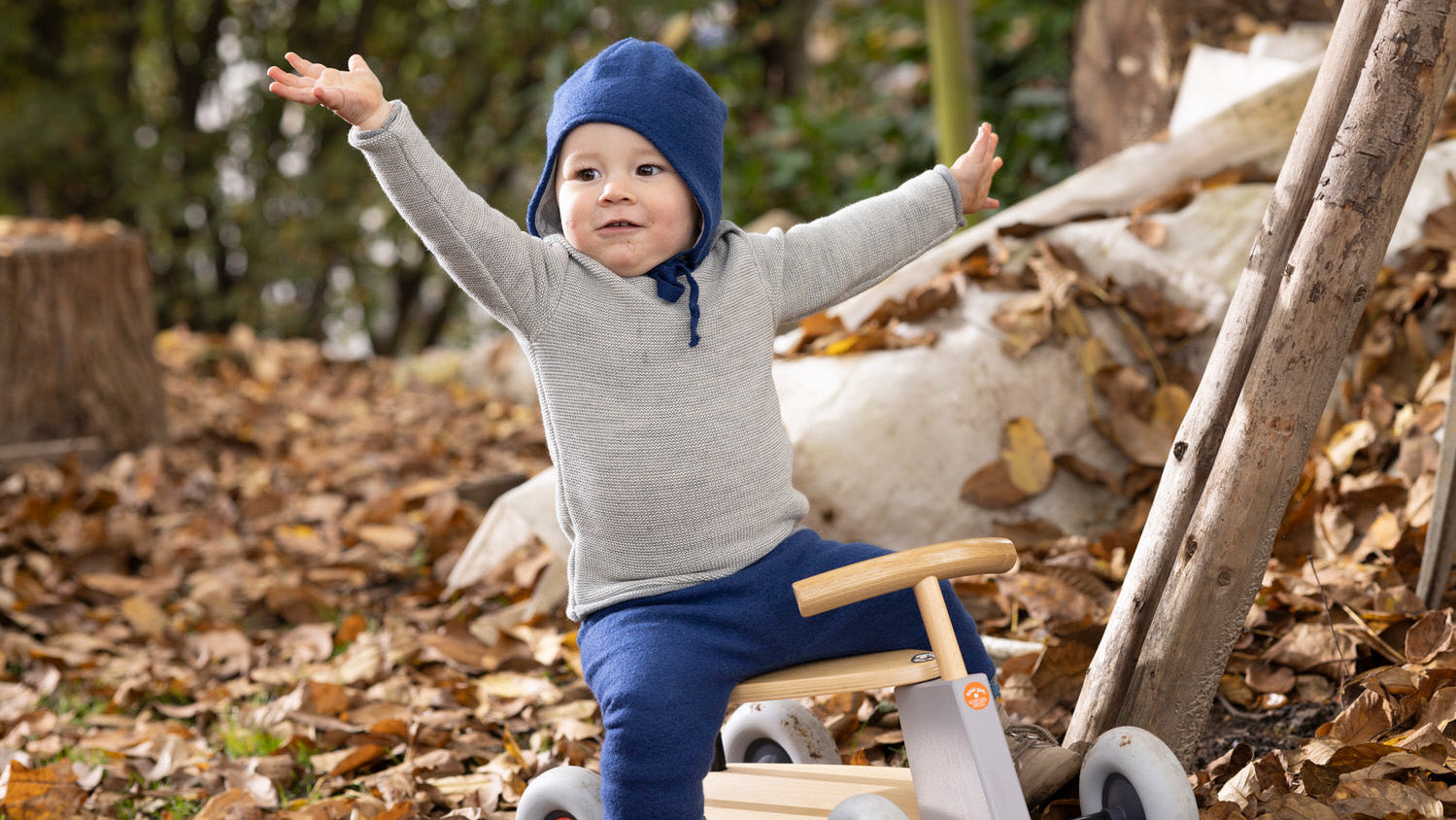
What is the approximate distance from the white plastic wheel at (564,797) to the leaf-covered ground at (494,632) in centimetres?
31

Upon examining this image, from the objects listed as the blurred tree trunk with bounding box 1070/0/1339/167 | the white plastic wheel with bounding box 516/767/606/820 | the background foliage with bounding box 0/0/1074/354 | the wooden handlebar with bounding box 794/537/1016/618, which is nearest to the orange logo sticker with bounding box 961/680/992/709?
the wooden handlebar with bounding box 794/537/1016/618

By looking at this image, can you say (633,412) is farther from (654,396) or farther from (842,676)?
(842,676)

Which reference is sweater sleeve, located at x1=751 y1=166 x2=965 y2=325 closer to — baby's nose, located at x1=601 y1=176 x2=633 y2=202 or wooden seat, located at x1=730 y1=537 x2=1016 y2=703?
baby's nose, located at x1=601 y1=176 x2=633 y2=202

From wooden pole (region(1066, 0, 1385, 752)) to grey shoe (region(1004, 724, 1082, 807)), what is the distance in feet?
0.24

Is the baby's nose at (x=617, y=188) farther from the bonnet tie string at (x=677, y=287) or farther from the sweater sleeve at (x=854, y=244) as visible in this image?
the sweater sleeve at (x=854, y=244)

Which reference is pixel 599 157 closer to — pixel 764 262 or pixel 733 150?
pixel 764 262

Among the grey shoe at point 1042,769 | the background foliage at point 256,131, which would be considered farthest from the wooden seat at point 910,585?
the background foliage at point 256,131

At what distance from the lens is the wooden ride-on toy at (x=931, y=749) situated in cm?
141

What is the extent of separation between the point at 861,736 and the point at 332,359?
523 centimetres

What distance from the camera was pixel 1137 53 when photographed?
393 cm

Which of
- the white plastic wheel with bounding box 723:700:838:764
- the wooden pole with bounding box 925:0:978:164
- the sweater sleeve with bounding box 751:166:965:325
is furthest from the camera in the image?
the wooden pole with bounding box 925:0:978:164

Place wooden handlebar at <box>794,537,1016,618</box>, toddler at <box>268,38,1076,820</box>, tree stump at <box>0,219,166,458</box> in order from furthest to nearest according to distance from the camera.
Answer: tree stump at <box>0,219,166,458</box>
toddler at <box>268,38,1076,820</box>
wooden handlebar at <box>794,537,1016,618</box>

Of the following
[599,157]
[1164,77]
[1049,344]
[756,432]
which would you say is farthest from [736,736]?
[1164,77]

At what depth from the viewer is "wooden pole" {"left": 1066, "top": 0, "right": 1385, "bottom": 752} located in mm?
1564
